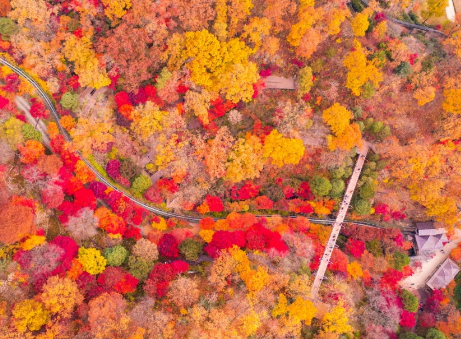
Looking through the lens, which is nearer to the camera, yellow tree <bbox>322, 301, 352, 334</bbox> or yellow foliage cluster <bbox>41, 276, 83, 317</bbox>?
yellow foliage cluster <bbox>41, 276, 83, 317</bbox>

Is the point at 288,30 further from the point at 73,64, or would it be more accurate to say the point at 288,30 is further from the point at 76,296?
the point at 76,296

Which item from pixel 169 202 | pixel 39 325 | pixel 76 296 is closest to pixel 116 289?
pixel 76 296

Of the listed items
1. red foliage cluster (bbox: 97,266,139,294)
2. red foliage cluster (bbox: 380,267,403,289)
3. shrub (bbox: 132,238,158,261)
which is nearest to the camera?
red foliage cluster (bbox: 97,266,139,294)

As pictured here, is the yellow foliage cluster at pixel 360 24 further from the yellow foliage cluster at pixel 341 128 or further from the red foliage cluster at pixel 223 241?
the red foliage cluster at pixel 223 241

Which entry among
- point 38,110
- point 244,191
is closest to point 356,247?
point 244,191

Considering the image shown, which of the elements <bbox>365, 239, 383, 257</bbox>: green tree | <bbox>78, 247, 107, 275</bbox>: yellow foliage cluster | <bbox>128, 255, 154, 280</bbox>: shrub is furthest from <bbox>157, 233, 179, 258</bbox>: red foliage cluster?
<bbox>365, 239, 383, 257</bbox>: green tree

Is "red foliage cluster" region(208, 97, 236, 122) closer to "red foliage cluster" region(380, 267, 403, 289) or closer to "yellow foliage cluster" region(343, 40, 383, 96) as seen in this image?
"yellow foliage cluster" region(343, 40, 383, 96)

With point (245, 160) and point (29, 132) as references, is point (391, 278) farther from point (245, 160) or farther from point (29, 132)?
point (29, 132)
